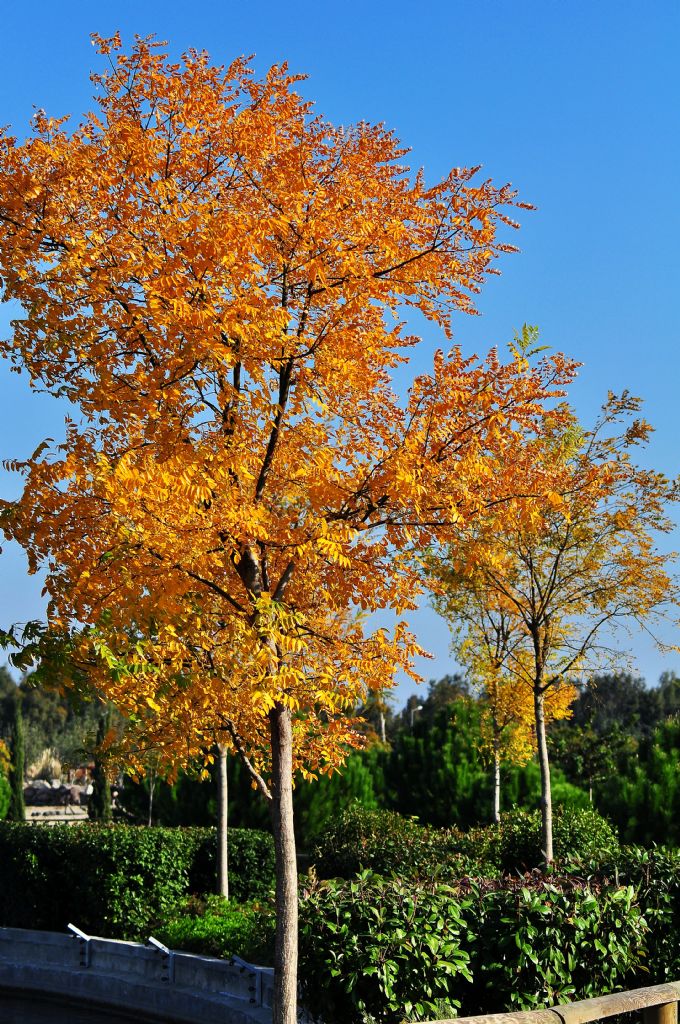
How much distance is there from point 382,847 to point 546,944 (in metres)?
6.68

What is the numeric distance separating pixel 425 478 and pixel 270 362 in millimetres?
1399

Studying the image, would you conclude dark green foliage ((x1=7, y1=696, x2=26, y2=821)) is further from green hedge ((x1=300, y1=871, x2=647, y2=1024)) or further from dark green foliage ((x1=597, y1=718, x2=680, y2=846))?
green hedge ((x1=300, y1=871, x2=647, y2=1024))

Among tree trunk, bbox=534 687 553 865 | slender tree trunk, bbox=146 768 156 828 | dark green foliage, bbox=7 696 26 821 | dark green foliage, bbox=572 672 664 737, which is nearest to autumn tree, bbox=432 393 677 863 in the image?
tree trunk, bbox=534 687 553 865

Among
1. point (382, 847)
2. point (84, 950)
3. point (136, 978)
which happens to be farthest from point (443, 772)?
point (136, 978)

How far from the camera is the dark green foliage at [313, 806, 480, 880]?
43.7 ft

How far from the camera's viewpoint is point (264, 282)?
7.27 m

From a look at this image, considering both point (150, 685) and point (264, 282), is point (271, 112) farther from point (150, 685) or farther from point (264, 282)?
point (150, 685)

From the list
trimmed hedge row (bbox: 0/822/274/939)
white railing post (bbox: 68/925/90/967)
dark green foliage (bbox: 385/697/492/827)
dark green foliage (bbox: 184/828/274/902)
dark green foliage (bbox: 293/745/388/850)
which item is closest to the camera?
white railing post (bbox: 68/925/90/967)

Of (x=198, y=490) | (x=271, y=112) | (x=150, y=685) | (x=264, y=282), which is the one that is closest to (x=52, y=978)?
(x=150, y=685)

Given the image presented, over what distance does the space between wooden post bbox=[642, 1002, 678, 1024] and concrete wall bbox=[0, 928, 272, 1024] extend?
405cm

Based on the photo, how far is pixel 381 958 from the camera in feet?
22.1

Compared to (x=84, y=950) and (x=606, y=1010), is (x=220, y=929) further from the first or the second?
(x=606, y=1010)

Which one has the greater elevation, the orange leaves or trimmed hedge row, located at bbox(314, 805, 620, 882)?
the orange leaves

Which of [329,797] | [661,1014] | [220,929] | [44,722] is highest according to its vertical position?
[44,722]
